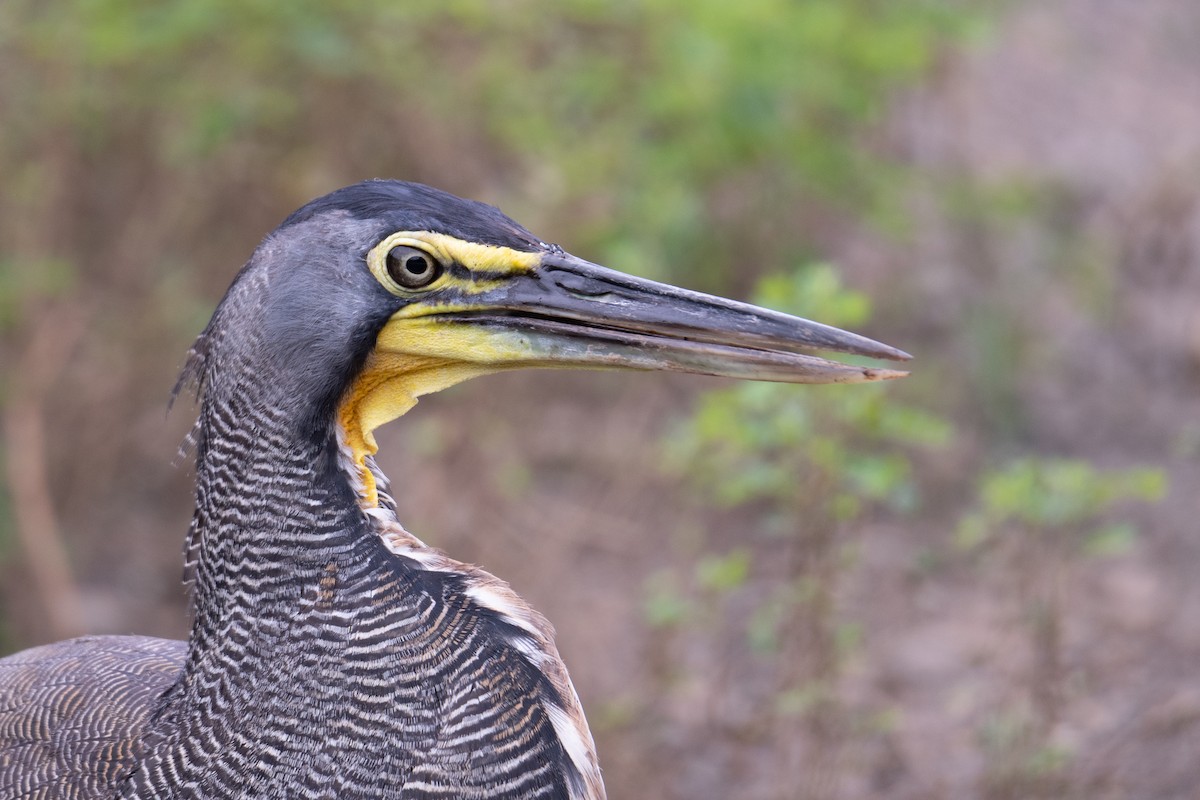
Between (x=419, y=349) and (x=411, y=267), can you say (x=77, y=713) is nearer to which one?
(x=419, y=349)

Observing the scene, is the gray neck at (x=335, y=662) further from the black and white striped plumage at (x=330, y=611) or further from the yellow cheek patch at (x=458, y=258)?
the yellow cheek patch at (x=458, y=258)

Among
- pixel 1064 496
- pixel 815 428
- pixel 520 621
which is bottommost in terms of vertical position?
pixel 520 621

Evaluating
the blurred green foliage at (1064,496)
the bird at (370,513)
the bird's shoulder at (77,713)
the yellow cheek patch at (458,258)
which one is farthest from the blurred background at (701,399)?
the bird's shoulder at (77,713)

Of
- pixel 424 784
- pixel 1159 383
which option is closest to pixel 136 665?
Result: pixel 424 784

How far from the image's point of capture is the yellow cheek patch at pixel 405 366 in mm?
2508

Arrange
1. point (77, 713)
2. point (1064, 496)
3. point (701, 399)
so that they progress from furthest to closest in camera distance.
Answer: point (701, 399) < point (1064, 496) < point (77, 713)

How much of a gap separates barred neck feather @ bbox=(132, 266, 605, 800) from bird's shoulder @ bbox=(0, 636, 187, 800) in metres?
0.26

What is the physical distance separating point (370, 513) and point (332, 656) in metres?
0.29

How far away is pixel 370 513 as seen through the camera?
2.50 m

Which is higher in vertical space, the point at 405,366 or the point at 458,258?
the point at 458,258

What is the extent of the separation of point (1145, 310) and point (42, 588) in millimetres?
6571

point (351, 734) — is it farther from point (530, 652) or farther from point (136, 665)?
point (136, 665)

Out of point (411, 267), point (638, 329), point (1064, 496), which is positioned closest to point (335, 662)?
point (411, 267)

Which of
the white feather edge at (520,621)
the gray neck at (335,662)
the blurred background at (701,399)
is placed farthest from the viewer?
the blurred background at (701,399)
